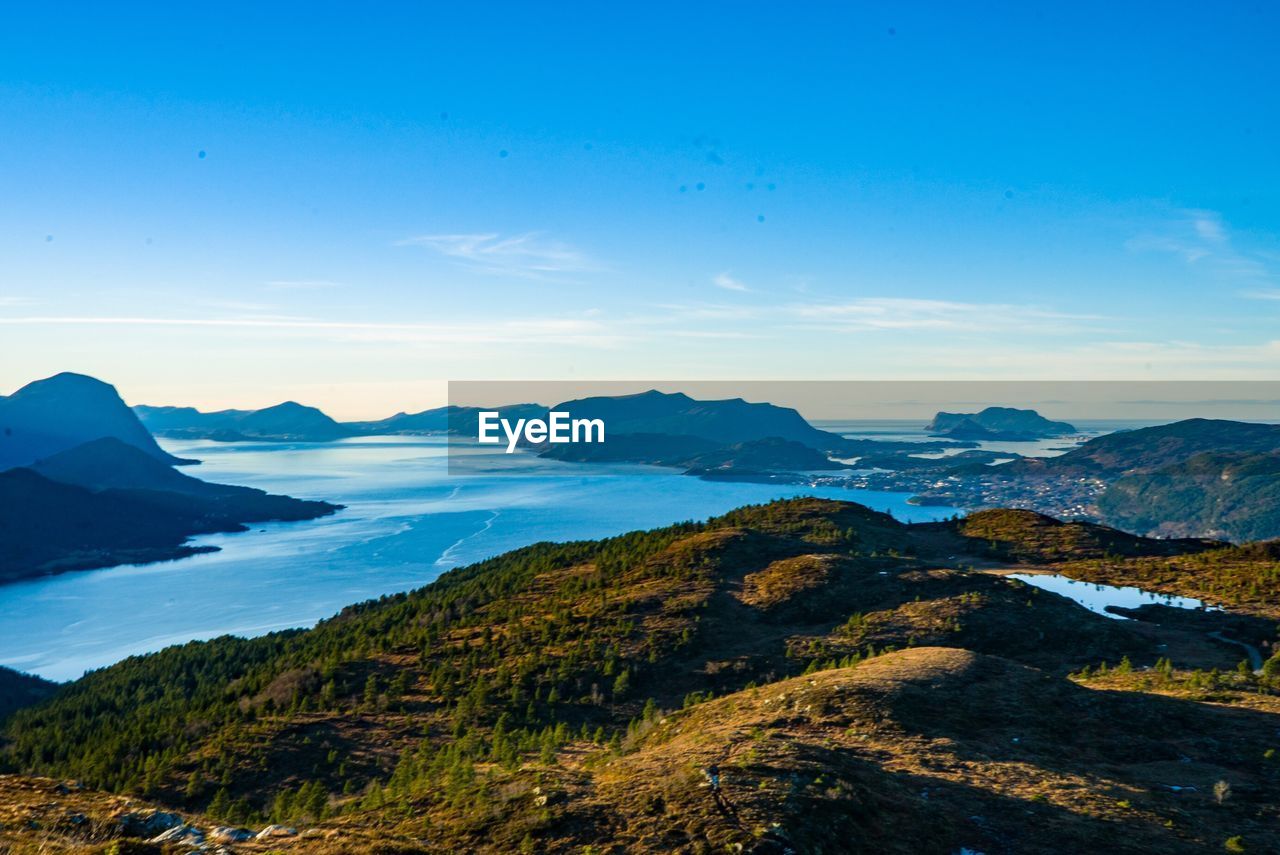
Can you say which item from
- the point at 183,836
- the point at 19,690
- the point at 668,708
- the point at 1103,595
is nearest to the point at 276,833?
the point at 183,836

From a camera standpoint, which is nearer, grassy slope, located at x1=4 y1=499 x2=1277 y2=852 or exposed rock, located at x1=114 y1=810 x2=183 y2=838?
grassy slope, located at x1=4 y1=499 x2=1277 y2=852

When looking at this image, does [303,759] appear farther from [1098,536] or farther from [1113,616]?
[1098,536]

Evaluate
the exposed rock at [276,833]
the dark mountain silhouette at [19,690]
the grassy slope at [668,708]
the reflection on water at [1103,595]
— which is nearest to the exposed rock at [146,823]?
the exposed rock at [276,833]

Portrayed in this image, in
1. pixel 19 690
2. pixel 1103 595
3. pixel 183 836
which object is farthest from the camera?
pixel 19 690

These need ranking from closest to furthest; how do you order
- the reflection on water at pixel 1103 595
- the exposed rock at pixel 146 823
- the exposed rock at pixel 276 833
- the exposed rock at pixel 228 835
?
the exposed rock at pixel 228 835 → the exposed rock at pixel 276 833 → the exposed rock at pixel 146 823 → the reflection on water at pixel 1103 595

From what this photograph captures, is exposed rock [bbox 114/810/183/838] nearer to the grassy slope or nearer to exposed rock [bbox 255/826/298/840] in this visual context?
exposed rock [bbox 255/826/298/840]

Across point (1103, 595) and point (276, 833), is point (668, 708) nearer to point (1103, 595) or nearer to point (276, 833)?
point (276, 833)

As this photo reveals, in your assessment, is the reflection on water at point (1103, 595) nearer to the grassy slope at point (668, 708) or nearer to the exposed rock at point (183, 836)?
the grassy slope at point (668, 708)

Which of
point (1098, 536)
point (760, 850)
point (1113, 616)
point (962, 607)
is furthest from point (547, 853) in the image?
point (1098, 536)

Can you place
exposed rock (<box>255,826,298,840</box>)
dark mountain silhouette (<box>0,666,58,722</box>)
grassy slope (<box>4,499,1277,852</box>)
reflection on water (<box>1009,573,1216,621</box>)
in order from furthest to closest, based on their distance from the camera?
dark mountain silhouette (<box>0,666,58,722</box>) → reflection on water (<box>1009,573,1216,621</box>) → grassy slope (<box>4,499,1277,852</box>) → exposed rock (<box>255,826,298,840</box>)

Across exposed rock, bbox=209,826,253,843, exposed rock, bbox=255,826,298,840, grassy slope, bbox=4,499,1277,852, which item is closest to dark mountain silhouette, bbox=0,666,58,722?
grassy slope, bbox=4,499,1277,852
